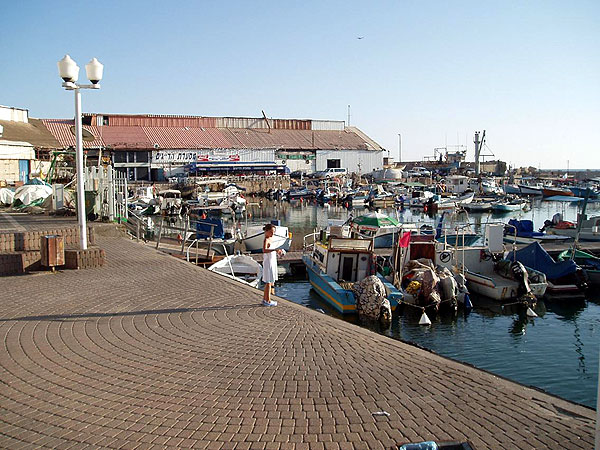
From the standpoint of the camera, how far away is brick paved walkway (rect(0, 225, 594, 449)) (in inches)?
208

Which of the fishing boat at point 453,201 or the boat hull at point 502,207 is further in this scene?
the fishing boat at point 453,201

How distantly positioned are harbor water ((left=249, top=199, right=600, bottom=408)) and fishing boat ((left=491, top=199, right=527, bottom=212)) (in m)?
42.7

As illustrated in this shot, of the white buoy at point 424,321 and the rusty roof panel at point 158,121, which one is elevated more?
the rusty roof panel at point 158,121

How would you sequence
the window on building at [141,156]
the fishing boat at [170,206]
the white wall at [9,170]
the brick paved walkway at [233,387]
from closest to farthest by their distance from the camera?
the brick paved walkway at [233,387], the white wall at [9,170], the fishing boat at [170,206], the window on building at [141,156]

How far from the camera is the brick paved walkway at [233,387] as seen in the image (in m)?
5.29

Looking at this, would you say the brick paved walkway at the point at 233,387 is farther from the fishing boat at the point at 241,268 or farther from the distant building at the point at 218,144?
the distant building at the point at 218,144

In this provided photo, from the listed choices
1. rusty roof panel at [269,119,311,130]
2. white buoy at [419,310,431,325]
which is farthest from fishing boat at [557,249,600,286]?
rusty roof panel at [269,119,311,130]

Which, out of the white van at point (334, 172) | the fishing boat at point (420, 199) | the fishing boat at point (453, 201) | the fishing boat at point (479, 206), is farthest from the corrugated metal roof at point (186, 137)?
the fishing boat at point (479, 206)

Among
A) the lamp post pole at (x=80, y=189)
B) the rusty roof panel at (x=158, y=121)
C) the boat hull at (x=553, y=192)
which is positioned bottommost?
the boat hull at (x=553, y=192)

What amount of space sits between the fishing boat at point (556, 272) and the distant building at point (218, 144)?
53.8m

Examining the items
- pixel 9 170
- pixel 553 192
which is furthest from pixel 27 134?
pixel 553 192

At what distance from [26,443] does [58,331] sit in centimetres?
349

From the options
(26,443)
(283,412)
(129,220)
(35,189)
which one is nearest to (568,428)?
(283,412)

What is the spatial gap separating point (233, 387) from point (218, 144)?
250ft
